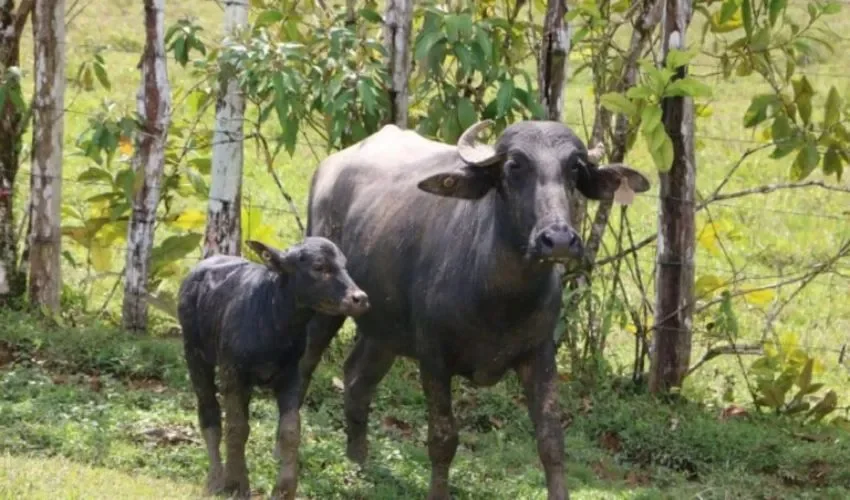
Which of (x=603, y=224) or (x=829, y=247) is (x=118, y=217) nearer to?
(x=603, y=224)

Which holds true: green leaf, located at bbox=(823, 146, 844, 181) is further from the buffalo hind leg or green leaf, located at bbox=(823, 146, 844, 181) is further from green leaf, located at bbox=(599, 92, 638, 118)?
the buffalo hind leg

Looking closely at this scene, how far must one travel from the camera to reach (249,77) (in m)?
9.39

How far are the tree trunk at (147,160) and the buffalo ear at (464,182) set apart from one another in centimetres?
327

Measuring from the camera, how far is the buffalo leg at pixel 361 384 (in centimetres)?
848

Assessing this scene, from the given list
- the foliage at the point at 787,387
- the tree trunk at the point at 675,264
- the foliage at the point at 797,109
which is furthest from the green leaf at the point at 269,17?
the foliage at the point at 787,387

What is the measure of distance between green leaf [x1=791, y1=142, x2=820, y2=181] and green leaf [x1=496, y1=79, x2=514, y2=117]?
1665 millimetres

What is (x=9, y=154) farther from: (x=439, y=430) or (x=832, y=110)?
(x=832, y=110)

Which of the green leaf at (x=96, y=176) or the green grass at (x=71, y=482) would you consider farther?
the green leaf at (x=96, y=176)

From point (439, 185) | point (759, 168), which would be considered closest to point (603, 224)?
point (439, 185)

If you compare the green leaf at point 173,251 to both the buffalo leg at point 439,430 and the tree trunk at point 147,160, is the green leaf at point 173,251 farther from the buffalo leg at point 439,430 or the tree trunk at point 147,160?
the buffalo leg at point 439,430

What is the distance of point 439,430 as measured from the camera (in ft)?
25.1

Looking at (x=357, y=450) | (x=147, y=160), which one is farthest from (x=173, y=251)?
(x=357, y=450)

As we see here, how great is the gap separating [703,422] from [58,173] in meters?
4.33

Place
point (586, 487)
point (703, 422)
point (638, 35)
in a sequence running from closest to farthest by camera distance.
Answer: point (586, 487), point (703, 422), point (638, 35)
